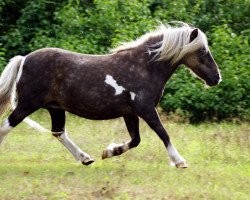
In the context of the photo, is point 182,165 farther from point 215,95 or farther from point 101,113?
point 215,95

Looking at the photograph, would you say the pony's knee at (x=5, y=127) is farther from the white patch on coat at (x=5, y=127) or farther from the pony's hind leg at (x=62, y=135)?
the pony's hind leg at (x=62, y=135)

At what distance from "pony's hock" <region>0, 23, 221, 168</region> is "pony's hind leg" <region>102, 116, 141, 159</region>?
15 millimetres

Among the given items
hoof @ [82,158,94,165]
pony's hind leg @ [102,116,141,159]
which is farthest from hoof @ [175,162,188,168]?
hoof @ [82,158,94,165]

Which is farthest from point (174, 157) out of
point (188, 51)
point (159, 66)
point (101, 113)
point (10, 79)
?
point (10, 79)

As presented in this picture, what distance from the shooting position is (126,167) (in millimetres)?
8328

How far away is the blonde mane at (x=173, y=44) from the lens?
8.33 m

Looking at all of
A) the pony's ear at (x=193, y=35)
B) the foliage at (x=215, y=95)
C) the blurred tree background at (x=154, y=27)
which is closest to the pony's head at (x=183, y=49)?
the pony's ear at (x=193, y=35)

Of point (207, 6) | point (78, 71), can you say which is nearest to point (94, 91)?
point (78, 71)

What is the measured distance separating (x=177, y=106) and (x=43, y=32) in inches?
147

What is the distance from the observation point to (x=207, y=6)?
15.7 meters

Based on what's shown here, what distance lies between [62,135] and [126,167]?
3.16 ft

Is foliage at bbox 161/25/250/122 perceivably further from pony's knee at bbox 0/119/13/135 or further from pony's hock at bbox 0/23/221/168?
pony's knee at bbox 0/119/13/135

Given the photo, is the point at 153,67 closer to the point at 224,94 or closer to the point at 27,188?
the point at 27,188

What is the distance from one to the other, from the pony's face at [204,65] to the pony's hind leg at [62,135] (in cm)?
173
